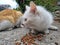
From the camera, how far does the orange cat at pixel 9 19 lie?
3.79 meters

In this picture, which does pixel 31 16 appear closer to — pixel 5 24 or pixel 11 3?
pixel 5 24

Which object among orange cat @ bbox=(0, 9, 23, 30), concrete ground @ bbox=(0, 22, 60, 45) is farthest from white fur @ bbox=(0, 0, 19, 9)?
concrete ground @ bbox=(0, 22, 60, 45)

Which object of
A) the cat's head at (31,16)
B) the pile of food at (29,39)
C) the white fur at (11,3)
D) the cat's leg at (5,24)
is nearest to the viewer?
the pile of food at (29,39)

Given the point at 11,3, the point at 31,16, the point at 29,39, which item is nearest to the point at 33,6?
the point at 31,16

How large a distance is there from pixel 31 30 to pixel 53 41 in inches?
18.3

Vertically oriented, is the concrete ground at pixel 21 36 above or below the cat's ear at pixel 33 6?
below

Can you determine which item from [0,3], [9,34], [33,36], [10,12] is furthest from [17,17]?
[0,3]

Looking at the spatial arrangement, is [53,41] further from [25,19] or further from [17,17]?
[17,17]

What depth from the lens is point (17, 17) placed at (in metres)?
4.03

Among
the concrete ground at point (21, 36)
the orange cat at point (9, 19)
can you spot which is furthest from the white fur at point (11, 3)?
the concrete ground at point (21, 36)

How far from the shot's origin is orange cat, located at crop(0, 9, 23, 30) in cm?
379

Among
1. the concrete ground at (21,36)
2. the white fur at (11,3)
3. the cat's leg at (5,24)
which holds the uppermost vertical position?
the white fur at (11,3)

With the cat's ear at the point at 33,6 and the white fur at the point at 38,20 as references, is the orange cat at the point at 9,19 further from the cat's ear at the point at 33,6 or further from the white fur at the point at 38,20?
the cat's ear at the point at 33,6

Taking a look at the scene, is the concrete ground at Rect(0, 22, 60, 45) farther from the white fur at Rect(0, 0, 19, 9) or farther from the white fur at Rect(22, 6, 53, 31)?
the white fur at Rect(0, 0, 19, 9)
